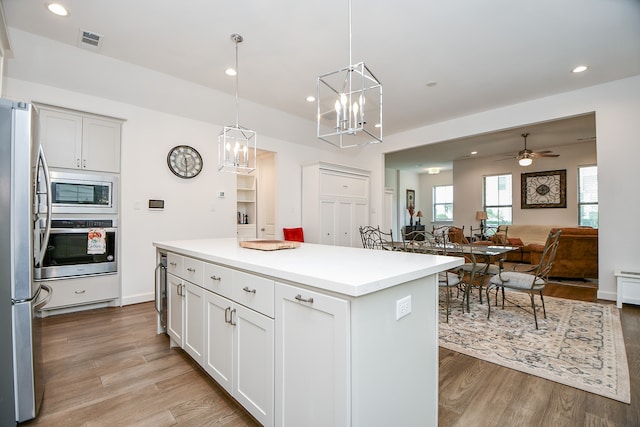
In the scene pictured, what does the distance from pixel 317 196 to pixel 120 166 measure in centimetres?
309

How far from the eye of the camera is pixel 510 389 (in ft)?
6.26

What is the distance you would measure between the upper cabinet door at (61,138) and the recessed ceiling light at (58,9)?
1.07 meters

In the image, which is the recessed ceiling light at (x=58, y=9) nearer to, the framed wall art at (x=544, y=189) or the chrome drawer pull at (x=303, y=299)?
the chrome drawer pull at (x=303, y=299)

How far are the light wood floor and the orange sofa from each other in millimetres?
2844

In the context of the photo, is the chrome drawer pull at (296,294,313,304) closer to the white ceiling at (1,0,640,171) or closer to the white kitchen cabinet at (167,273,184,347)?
the white kitchen cabinet at (167,273,184,347)

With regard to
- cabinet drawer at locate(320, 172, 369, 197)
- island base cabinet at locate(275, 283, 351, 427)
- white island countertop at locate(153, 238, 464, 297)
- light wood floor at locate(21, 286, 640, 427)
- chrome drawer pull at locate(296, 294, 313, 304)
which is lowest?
light wood floor at locate(21, 286, 640, 427)

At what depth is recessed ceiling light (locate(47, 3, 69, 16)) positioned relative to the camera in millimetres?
2596

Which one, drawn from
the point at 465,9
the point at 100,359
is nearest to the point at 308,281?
the point at 100,359

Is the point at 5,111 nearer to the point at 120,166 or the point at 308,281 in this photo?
the point at 308,281

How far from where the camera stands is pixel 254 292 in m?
1.47

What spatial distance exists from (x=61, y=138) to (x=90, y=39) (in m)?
1.12

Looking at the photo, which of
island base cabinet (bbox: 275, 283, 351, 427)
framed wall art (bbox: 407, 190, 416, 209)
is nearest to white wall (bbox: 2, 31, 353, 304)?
island base cabinet (bbox: 275, 283, 351, 427)

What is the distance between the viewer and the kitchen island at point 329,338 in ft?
3.52

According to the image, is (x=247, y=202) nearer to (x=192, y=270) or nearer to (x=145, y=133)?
(x=145, y=133)
